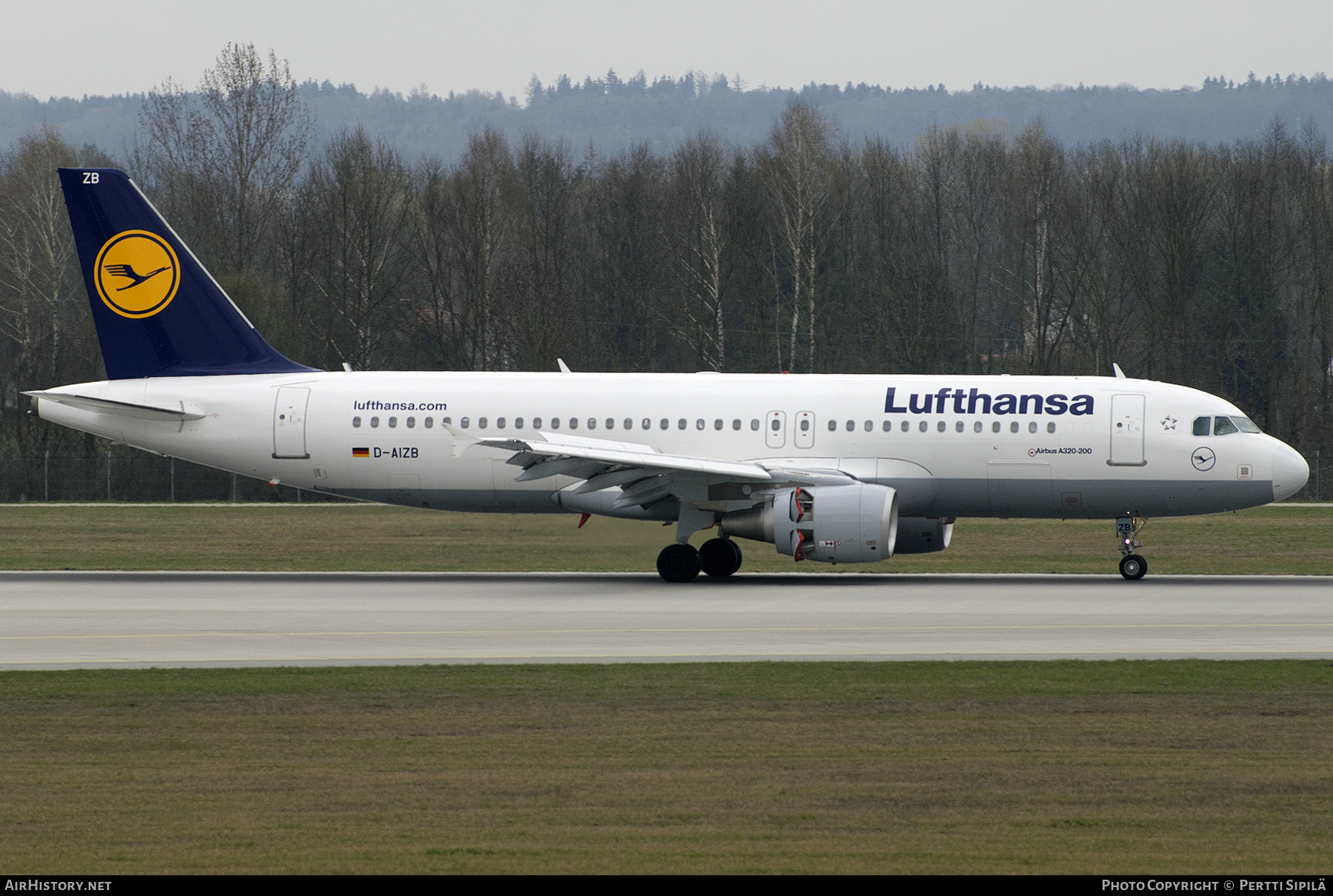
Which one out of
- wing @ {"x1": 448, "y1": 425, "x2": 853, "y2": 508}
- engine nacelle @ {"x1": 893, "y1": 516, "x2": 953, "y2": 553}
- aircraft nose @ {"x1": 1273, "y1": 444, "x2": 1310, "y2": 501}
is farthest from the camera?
engine nacelle @ {"x1": 893, "y1": 516, "x2": 953, "y2": 553}

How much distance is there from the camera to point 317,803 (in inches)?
400

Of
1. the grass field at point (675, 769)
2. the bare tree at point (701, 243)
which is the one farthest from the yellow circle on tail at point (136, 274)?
the bare tree at point (701, 243)

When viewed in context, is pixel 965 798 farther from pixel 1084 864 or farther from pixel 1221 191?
pixel 1221 191

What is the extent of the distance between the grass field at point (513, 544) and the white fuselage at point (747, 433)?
2289 millimetres

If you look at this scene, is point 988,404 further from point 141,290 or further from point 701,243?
point 701,243

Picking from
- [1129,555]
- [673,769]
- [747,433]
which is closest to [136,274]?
[747,433]

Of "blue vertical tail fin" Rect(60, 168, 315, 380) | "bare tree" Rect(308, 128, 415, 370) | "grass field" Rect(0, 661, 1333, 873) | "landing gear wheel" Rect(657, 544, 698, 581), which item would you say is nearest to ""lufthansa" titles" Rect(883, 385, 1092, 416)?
"landing gear wheel" Rect(657, 544, 698, 581)

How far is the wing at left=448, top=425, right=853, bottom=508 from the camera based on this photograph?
25859 millimetres

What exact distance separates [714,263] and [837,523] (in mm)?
46538

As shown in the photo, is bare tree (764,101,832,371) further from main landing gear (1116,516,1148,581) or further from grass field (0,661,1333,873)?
grass field (0,661,1333,873)

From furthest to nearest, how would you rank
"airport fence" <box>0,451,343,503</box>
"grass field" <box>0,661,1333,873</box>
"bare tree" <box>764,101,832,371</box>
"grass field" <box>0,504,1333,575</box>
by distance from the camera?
1. "bare tree" <box>764,101,832,371</box>
2. "airport fence" <box>0,451,343,503</box>
3. "grass field" <box>0,504,1333,575</box>
4. "grass field" <box>0,661,1333,873</box>

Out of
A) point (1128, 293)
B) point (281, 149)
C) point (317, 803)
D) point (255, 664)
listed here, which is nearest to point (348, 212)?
point (281, 149)
